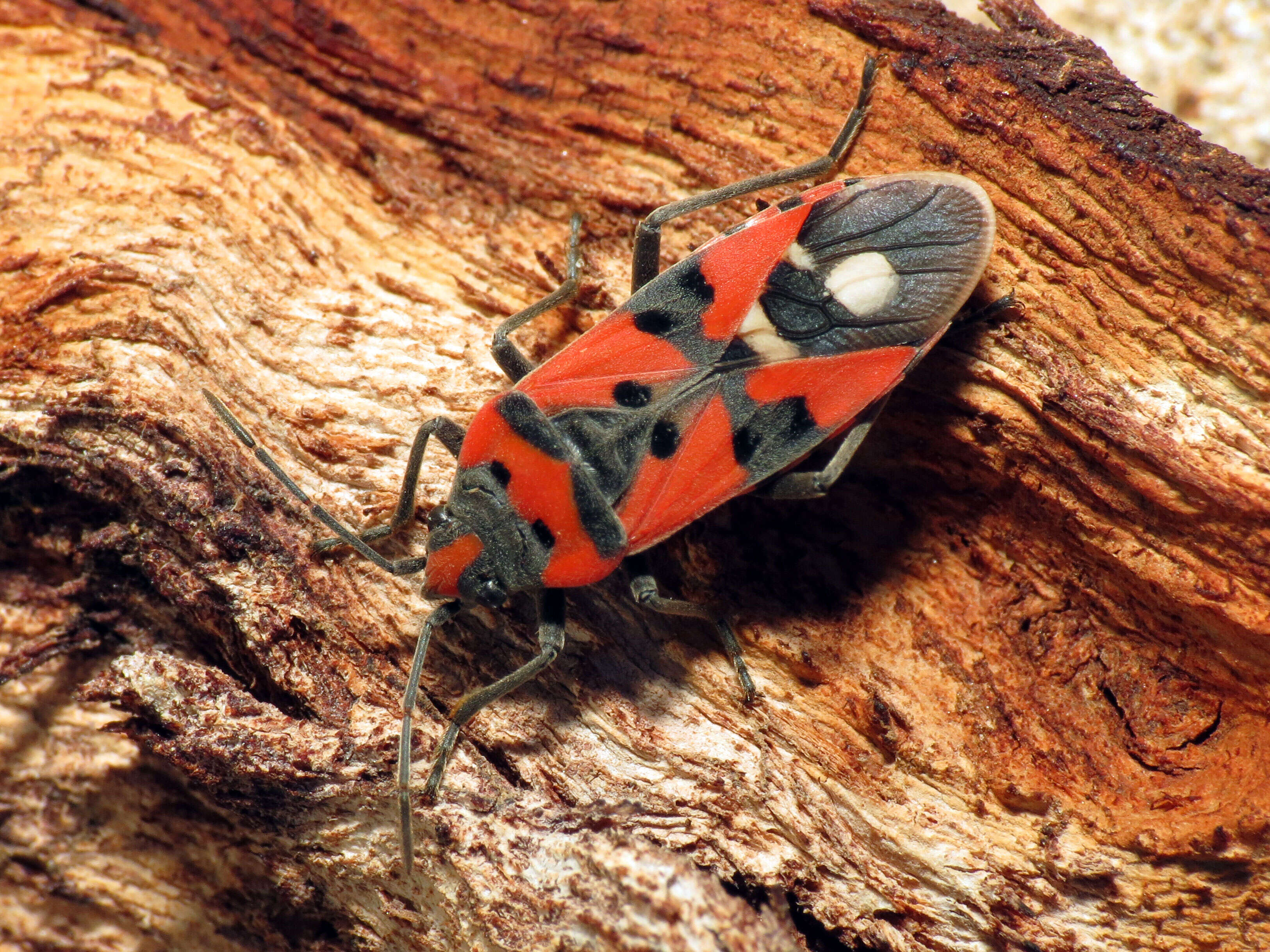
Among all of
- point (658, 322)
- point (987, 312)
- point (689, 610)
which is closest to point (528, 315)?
point (658, 322)

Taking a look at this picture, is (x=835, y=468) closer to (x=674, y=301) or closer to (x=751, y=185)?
(x=674, y=301)

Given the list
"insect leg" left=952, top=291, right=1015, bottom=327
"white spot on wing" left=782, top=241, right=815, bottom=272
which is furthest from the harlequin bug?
"insect leg" left=952, top=291, right=1015, bottom=327

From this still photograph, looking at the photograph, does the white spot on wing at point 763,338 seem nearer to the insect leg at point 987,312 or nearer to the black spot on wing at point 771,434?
the black spot on wing at point 771,434

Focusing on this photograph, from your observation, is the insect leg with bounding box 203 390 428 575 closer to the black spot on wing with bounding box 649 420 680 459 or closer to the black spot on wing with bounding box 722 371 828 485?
the black spot on wing with bounding box 649 420 680 459

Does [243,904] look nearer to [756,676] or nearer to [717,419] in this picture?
[756,676]

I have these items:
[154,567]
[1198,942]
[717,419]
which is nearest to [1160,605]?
[1198,942]

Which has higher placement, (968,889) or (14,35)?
(14,35)
